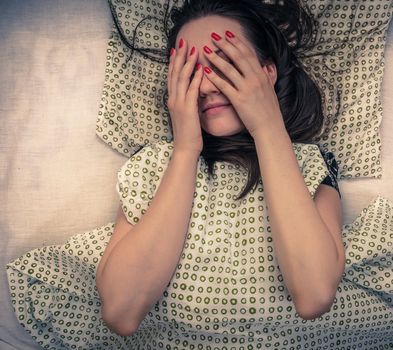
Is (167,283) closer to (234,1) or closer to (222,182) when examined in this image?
(222,182)

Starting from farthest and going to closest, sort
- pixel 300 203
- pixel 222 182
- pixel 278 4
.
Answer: pixel 278 4 → pixel 222 182 → pixel 300 203

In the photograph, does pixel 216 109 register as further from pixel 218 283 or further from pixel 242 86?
pixel 218 283

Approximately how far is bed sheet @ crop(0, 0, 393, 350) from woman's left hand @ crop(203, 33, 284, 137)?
33 centimetres

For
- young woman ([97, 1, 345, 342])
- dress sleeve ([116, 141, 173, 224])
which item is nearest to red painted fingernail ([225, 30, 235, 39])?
young woman ([97, 1, 345, 342])

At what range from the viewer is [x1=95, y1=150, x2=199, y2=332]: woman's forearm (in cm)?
98

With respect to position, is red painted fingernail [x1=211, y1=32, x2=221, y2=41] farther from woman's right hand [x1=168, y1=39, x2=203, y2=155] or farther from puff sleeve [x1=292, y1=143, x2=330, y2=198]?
puff sleeve [x1=292, y1=143, x2=330, y2=198]

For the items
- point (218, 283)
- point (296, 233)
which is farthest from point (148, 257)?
point (296, 233)

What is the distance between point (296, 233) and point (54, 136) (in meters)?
0.61

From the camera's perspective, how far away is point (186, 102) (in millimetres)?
1075

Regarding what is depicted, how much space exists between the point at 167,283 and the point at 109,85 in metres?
0.51

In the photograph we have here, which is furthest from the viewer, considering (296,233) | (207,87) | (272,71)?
(272,71)

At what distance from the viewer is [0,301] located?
1165 mm

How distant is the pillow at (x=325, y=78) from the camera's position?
1266 millimetres

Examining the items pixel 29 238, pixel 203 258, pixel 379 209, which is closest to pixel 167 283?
pixel 203 258
